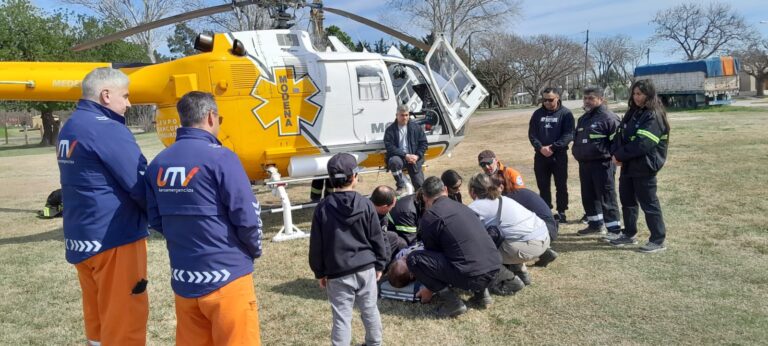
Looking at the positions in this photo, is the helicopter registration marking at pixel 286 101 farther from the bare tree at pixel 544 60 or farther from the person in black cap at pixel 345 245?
the bare tree at pixel 544 60

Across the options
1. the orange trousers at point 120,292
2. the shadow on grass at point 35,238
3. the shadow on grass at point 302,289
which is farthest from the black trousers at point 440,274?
the shadow on grass at point 35,238

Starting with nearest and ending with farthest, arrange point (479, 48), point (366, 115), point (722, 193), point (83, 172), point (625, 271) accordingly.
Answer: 1. point (83, 172)
2. point (625, 271)
3. point (366, 115)
4. point (722, 193)
5. point (479, 48)

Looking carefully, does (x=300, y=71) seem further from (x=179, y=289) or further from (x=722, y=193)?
(x=722, y=193)

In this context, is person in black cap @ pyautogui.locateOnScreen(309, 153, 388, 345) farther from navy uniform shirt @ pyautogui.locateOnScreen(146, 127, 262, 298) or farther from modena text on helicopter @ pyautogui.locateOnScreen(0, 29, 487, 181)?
modena text on helicopter @ pyautogui.locateOnScreen(0, 29, 487, 181)

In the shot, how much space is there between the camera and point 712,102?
30375 mm

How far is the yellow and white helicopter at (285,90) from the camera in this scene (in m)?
6.95

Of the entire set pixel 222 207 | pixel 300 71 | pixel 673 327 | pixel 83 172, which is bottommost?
pixel 673 327

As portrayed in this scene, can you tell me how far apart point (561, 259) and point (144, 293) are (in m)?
4.53

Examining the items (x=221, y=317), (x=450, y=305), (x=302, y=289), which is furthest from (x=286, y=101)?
(x=221, y=317)

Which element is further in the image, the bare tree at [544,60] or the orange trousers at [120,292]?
the bare tree at [544,60]

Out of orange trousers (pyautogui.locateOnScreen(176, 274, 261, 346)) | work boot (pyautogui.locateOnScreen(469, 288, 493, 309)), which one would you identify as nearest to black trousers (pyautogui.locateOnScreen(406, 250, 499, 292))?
work boot (pyautogui.locateOnScreen(469, 288, 493, 309))

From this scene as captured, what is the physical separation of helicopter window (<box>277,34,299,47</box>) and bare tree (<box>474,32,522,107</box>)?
42363 mm

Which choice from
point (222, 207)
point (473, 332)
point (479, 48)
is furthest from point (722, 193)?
point (479, 48)

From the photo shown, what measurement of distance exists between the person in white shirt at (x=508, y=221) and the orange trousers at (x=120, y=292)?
3.03 meters
